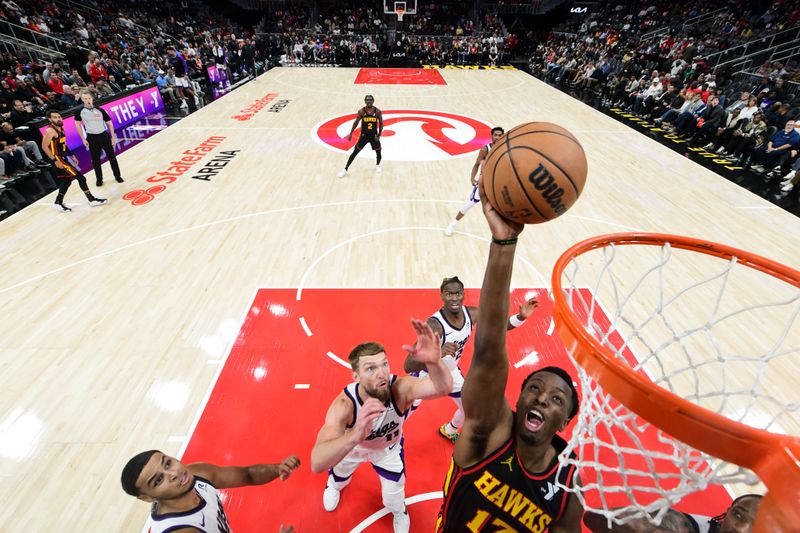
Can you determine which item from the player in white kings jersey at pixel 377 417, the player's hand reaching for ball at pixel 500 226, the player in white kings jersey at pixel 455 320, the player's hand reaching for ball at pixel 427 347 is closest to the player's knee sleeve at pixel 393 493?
the player in white kings jersey at pixel 377 417

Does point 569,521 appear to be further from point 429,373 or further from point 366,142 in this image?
point 366,142

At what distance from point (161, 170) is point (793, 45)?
21.4m

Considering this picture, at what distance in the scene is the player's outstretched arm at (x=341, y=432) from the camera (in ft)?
6.17

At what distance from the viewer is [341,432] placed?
90.8 inches

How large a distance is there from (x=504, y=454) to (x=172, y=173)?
Answer: 9.64 m

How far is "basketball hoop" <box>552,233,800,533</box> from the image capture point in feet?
3.97

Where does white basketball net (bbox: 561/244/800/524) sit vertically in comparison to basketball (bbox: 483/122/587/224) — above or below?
below

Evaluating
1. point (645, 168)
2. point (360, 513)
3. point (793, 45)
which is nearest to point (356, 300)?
point (360, 513)

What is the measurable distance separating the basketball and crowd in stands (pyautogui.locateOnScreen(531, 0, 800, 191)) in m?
10.5

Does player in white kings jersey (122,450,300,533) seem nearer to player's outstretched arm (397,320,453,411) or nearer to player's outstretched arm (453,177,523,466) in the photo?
player's outstretched arm (397,320,453,411)

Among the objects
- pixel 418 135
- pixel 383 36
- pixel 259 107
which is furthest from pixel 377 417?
pixel 383 36

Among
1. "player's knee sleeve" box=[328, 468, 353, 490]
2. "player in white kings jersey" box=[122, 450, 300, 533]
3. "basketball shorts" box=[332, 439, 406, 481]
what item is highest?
"player in white kings jersey" box=[122, 450, 300, 533]

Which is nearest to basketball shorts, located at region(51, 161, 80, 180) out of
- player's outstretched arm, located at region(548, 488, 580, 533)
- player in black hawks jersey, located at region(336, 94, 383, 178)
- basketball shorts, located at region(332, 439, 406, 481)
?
player in black hawks jersey, located at region(336, 94, 383, 178)

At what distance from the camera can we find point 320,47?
23.7m
